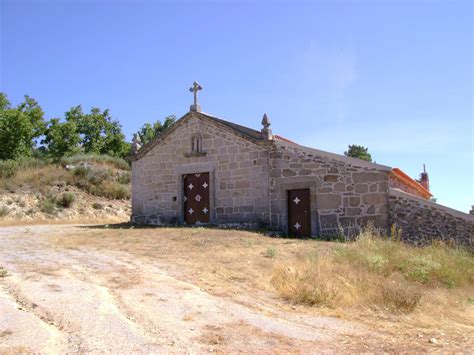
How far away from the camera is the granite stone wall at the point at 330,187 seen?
1407 cm

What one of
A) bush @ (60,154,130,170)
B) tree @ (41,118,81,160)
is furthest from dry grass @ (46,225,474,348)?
tree @ (41,118,81,160)

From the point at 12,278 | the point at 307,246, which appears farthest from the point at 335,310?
the point at 307,246

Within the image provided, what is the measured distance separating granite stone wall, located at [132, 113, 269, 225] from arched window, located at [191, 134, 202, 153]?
0.14 metres

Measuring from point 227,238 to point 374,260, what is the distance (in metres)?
5.08

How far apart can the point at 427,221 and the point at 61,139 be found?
35.4 meters

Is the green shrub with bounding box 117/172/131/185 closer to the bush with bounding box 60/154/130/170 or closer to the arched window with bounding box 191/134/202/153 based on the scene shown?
the bush with bounding box 60/154/130/170

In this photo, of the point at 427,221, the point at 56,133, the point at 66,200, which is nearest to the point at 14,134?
the point at 56,133

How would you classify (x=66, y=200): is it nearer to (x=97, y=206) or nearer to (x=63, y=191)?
(x=63, y=191)

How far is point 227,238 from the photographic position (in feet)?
41.2

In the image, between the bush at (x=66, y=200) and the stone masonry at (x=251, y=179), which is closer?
the stone masonry at (x=251, y=179)

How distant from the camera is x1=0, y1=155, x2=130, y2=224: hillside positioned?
2383 cm

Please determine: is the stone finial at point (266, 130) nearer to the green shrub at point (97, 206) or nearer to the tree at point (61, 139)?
the green shrub at point (97, 206)

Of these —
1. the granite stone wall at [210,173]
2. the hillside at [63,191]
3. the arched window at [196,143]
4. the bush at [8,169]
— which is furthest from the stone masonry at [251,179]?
the bush at [8,169]

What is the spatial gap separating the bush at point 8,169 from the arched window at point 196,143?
599 inches
